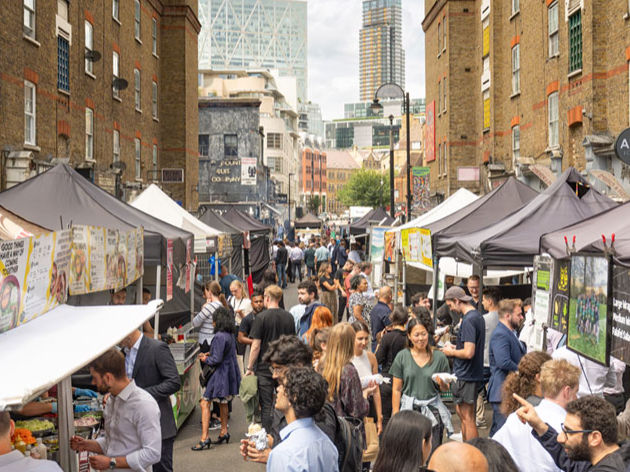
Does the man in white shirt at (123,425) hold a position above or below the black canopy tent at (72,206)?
below

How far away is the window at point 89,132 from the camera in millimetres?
25484

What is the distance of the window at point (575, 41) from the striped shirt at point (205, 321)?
46.8ft

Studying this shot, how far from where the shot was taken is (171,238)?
10562 millimetres

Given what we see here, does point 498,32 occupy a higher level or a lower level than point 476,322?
higher

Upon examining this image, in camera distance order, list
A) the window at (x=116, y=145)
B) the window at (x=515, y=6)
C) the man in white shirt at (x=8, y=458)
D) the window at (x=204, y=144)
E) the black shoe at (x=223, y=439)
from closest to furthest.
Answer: the man in white shirt at (x=8, y=458)
the black shoe at (x=223, y=439)
the window at (x=515, y=6)
the window at (x=116, y=145)
the window at (x=204, y=144)

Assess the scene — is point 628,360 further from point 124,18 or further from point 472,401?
point 124,18

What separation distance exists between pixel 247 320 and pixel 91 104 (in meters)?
18.9

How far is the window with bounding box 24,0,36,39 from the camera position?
1953 centimetres

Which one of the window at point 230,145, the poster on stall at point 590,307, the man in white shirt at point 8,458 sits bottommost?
the man in white shirt at point 8,458

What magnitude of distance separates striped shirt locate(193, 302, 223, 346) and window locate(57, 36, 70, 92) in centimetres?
1483

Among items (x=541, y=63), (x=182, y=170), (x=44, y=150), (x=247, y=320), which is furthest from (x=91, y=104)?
(x=247, y=320)

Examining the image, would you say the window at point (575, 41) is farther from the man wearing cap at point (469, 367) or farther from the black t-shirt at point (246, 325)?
the black t-shirt at point (246, 325)

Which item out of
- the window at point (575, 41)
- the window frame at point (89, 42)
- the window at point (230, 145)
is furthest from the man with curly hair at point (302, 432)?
the window at point (230, 145)

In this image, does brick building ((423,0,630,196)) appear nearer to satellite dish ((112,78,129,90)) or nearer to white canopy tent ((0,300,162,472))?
satellite dish ((112,78,129,90))
